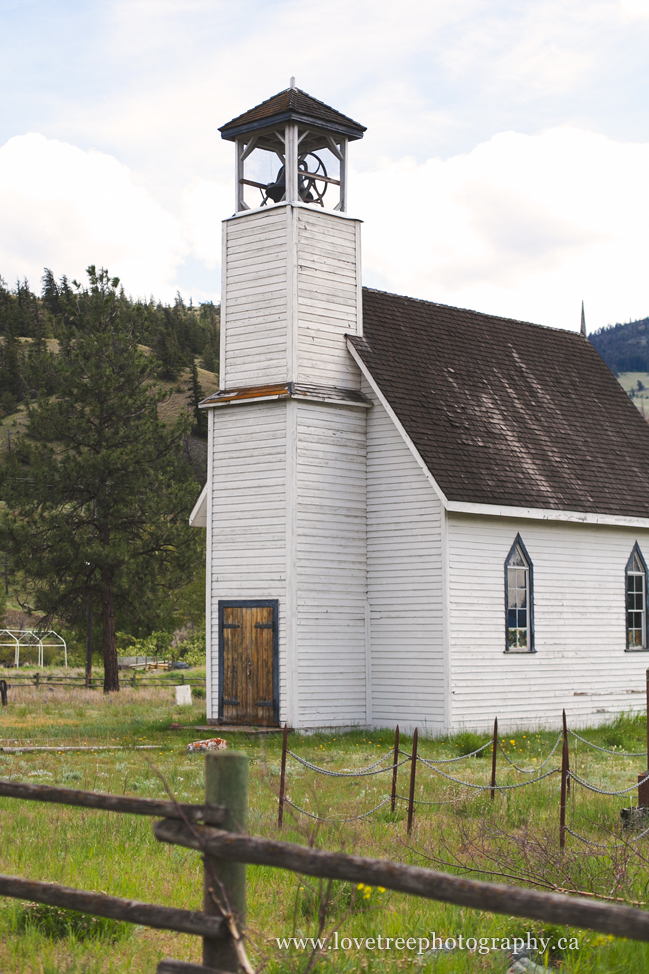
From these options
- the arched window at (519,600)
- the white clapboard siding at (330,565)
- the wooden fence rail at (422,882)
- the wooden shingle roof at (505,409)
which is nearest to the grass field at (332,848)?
the wooden fence rail at (422,882)

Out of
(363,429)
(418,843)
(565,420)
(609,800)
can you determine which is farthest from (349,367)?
(418,843)

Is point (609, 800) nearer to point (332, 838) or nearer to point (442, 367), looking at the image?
point (332, 838)

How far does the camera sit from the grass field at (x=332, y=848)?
6.30 m

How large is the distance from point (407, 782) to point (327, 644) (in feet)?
20.0

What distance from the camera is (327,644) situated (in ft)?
65.1

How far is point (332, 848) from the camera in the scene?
8.79 metres

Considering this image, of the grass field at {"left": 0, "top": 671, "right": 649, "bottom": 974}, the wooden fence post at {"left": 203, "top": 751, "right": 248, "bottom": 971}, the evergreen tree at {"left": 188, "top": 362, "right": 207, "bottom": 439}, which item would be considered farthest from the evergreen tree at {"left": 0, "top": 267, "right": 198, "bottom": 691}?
the evergreen tree at {"left": 188, "top": 362, "right": 207, "bottom": 439}

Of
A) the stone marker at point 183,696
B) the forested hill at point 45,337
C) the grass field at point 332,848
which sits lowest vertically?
the stone marker at point 183,696

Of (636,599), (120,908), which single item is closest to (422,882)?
(120,908)

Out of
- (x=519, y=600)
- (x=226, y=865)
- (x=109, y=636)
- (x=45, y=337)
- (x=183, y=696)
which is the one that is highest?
(x=45, y=337)

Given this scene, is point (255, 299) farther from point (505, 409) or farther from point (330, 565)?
point (505, 409)

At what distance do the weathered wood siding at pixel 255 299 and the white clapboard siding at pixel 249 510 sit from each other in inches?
31.1

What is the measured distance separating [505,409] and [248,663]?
7.79 meters

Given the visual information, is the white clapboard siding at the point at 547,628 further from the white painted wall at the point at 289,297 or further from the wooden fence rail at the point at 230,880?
the wooden fence rail at the point at 230,880
